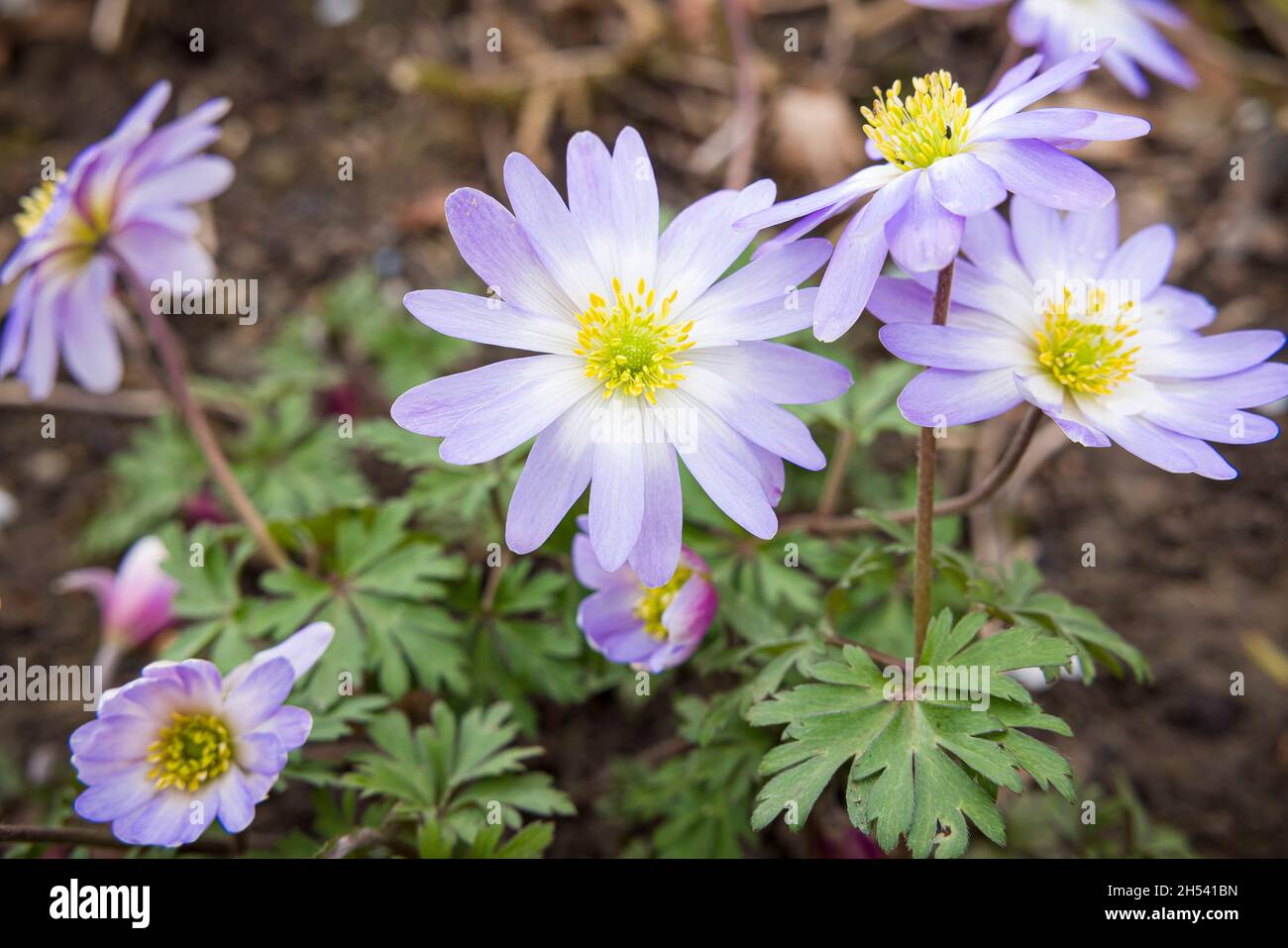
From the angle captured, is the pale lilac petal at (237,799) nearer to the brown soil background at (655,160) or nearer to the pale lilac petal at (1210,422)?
the brown soil background at (655,160)

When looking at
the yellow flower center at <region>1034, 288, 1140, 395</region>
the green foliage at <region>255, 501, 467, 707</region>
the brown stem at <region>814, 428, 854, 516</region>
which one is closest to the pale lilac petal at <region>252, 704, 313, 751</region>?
the green foliage at <region>255, 501, 467, 707</region>

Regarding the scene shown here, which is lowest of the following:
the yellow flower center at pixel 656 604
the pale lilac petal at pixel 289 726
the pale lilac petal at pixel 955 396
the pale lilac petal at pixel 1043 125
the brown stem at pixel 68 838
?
the brown stem at pixel 68 838

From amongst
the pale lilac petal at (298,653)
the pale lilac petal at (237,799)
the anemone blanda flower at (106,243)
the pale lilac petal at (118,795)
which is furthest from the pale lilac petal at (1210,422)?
the anemone blanda flower at (106,243)

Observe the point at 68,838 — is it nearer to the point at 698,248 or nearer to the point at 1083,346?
the point at 698,248

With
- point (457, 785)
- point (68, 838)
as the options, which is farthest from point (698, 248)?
point (68, 838)

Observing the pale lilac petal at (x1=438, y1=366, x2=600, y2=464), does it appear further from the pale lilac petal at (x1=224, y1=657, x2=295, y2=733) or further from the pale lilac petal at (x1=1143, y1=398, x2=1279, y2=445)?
the pale lilac petal at (x1=1143, y1=398, x2=1279, y2=445)
